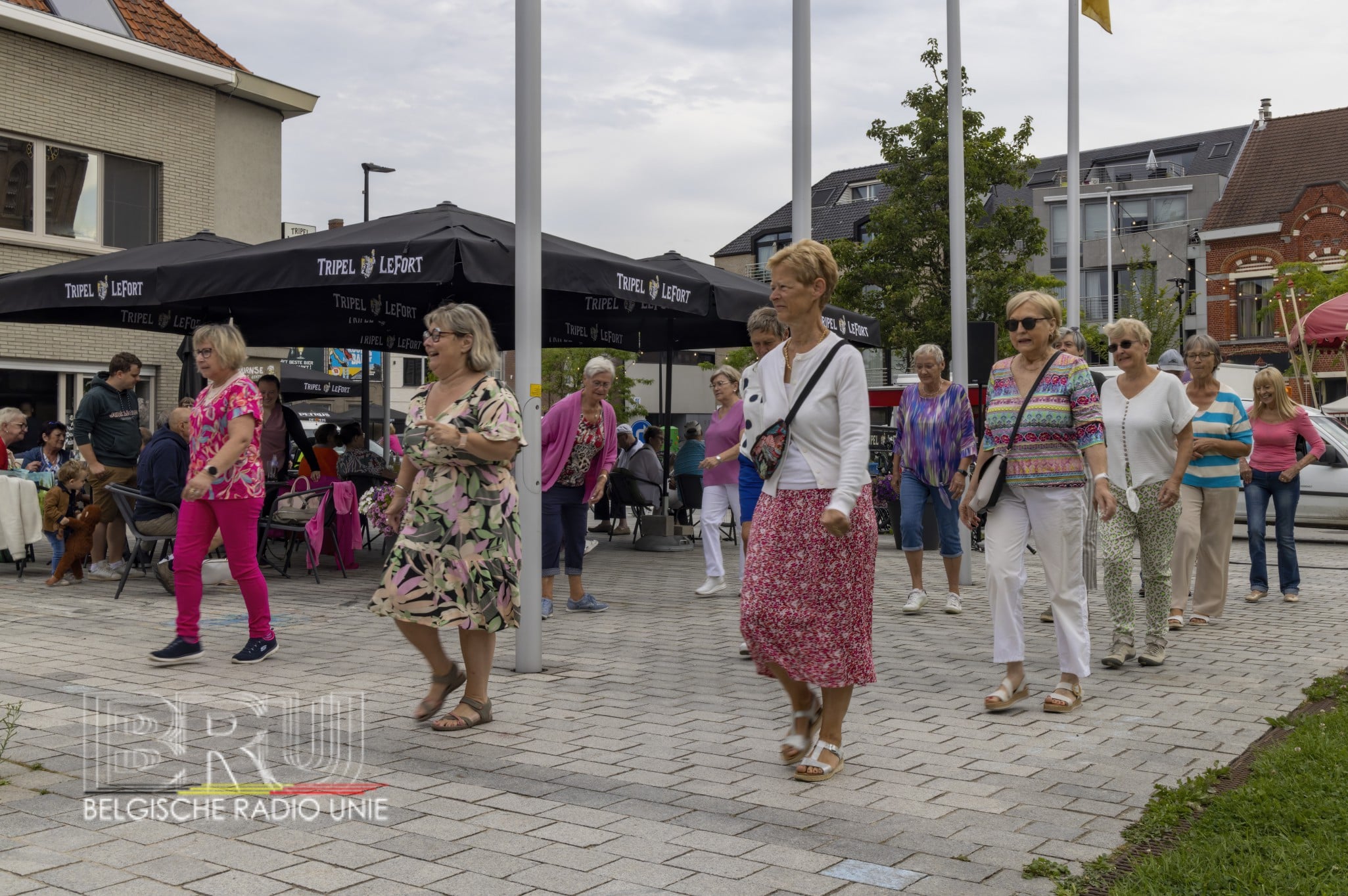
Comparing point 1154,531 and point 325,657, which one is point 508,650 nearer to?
point 325,657

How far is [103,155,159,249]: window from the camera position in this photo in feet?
67.4

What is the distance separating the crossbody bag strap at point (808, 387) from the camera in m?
4.74

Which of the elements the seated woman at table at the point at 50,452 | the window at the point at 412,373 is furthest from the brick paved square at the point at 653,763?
the window at the point at 412,373

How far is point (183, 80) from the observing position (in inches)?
858

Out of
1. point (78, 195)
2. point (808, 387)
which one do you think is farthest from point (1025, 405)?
point (78, 195)

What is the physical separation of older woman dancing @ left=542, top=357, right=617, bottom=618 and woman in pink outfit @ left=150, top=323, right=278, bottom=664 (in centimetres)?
237

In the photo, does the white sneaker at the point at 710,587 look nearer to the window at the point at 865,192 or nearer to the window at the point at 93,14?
the window at the point at 93,14

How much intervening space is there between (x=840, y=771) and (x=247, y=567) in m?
3.78

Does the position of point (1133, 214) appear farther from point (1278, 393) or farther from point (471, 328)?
point (471, 328)

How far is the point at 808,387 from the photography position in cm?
474

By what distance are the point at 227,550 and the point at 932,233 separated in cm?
2938

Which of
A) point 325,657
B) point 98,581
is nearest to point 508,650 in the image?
point 325,657

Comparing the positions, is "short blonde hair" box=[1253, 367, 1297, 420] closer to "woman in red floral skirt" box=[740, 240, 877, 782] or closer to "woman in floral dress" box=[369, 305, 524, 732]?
"woman in red floral skirt" box=[740, 240, 877, 782]

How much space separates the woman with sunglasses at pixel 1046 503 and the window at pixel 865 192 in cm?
6609
